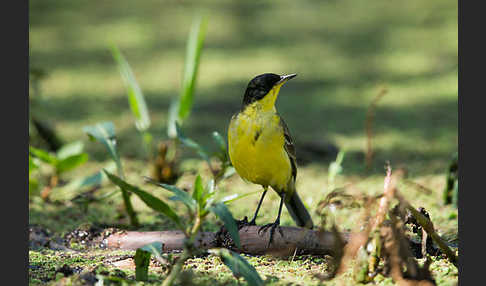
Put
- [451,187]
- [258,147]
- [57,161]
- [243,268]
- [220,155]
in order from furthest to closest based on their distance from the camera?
1. [57,161]
2. [451,187]
3. [220,155]
4. [258,147]
5. [243,268]

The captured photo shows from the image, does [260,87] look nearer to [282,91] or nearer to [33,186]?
[33,186]

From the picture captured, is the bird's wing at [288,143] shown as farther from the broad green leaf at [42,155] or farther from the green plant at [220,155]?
the broad green leaf at [42,155]

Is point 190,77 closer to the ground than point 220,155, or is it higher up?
higher up

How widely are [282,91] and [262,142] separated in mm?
3424

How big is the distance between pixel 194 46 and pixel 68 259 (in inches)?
65.5

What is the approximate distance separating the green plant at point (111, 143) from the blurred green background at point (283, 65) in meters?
1.30

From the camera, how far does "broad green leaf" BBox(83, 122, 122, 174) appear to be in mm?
3379

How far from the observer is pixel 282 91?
6301mm

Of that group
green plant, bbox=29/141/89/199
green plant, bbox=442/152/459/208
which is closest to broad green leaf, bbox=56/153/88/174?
green plant, bbox=29/141/89/199

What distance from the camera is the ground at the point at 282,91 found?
3621mm

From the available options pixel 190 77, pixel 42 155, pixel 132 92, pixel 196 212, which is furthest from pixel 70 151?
pixel 196 212

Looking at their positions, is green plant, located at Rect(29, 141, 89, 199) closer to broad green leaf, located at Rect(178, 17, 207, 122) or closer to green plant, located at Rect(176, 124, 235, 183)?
broad green leaf, located at Rect(178, 17, 207, 122)

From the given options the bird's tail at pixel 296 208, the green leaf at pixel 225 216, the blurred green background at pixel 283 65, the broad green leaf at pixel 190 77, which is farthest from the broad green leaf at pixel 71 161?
the green leaf at pixel 225 216

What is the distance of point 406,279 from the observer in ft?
7.45
